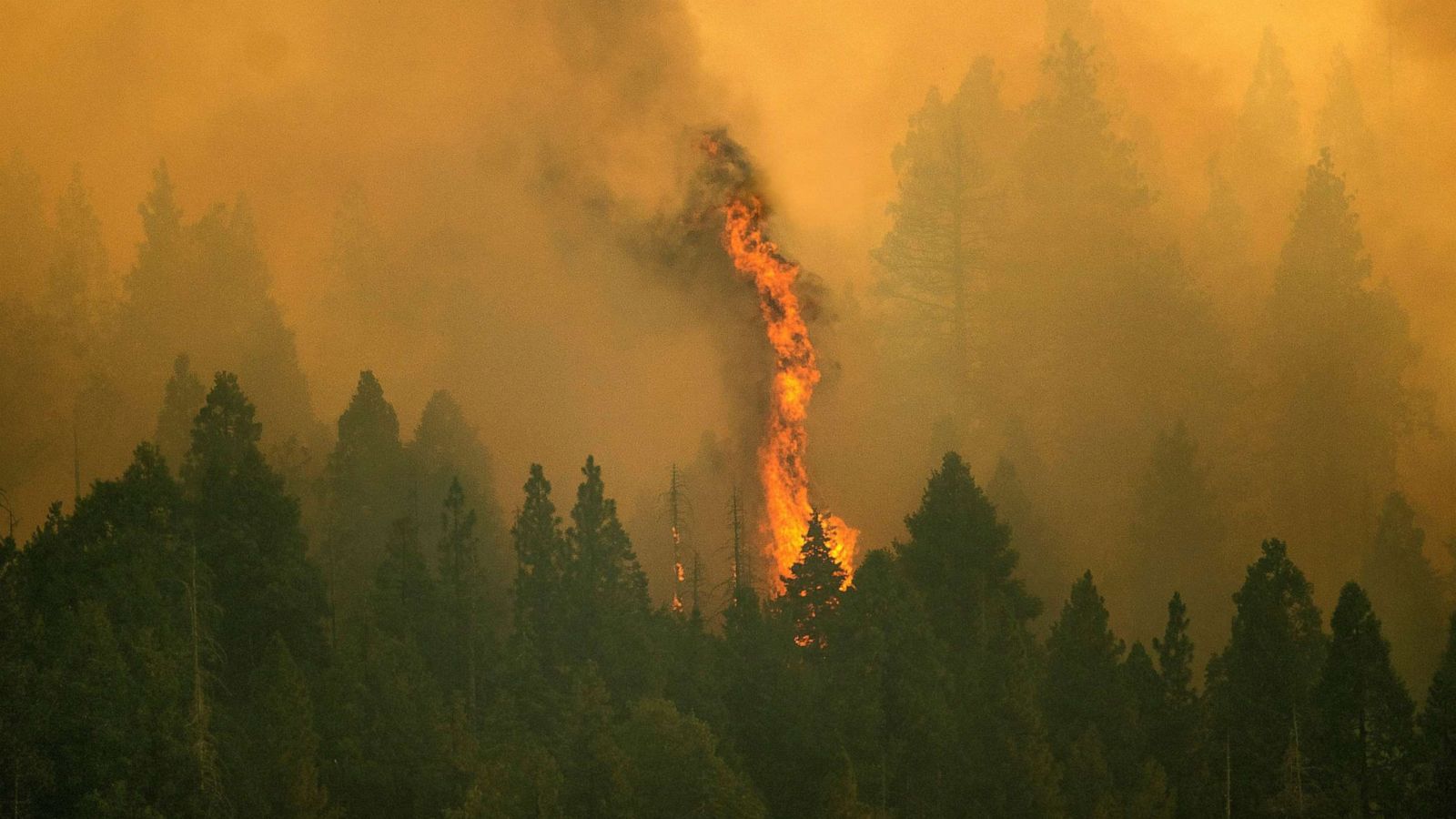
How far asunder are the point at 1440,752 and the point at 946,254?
54496mm

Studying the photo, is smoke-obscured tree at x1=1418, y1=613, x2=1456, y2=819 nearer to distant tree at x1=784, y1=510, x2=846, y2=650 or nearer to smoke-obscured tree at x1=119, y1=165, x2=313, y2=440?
distant tree at x1=784, y1=510, x2=846, y2=650

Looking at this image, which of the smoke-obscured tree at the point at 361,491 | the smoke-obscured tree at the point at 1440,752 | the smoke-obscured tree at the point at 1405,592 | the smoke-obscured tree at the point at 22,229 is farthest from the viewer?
the smoke-obscured tree at the point at 22,229

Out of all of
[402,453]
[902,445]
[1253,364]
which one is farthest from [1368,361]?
[402,453]

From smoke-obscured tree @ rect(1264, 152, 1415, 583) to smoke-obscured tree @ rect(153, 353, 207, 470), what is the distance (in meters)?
48.8

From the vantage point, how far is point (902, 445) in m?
109

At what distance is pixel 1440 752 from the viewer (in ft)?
219

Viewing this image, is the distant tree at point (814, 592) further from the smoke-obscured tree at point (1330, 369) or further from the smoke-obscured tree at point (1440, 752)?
the smoke-obscured tree at point (1330, 369)

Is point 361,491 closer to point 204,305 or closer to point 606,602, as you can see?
point 606,602

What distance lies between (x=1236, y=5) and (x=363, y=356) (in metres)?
54.4

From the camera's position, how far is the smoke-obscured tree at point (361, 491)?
84875 millimetres

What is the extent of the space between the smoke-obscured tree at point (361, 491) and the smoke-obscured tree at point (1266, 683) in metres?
31.4

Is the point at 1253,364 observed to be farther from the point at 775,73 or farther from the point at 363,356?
the point at 363,356

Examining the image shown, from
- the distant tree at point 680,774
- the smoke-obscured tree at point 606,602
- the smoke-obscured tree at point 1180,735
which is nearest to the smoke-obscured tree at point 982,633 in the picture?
the smoke-obscured tree at point 1180,735

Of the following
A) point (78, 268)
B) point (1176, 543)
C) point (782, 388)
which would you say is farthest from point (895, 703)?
point (78, 268)
